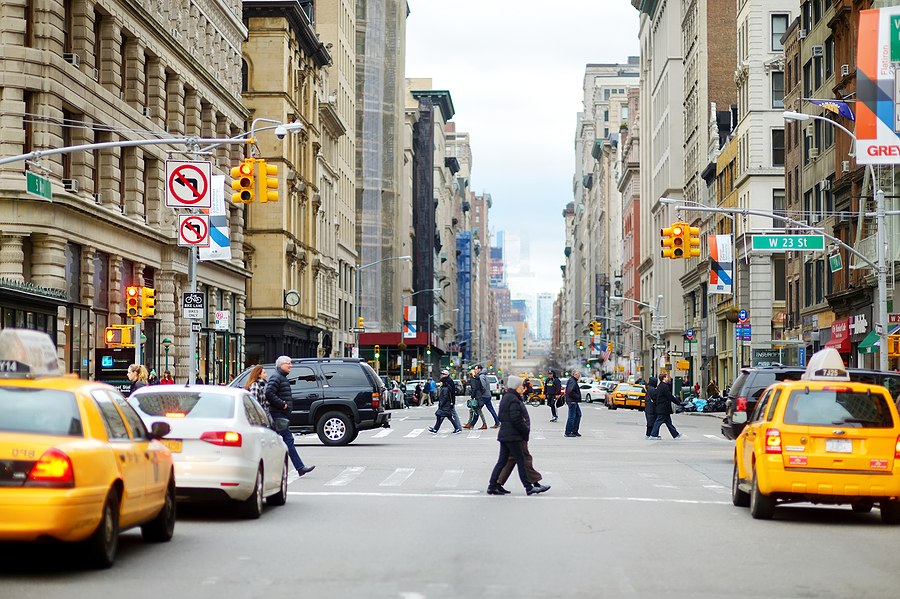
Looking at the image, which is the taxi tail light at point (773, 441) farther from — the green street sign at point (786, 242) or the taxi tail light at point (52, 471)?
the green street sign at point (786, 242)

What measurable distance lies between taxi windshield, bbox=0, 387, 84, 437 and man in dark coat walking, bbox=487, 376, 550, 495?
822 cm

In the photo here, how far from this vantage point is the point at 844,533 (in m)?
13.8

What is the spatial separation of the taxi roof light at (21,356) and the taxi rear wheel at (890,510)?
9611 millimetres

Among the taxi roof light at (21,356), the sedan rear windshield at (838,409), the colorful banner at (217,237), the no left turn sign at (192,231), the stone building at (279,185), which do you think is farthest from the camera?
the stone building at (279,185)

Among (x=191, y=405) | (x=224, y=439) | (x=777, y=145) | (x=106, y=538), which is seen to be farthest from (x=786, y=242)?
(x=777, y=145)

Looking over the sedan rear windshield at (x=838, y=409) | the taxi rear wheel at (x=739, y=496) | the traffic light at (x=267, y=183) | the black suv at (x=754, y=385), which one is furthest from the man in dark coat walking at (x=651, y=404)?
the sedan rear windshield at (x=838, y=409)

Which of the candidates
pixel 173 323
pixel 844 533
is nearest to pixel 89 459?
pixel 844 533

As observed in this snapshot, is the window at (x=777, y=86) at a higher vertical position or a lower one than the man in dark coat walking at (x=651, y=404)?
higher

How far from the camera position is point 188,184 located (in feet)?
103

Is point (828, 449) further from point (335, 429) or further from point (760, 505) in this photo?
point (335, 429)

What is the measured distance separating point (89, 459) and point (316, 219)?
235 feet

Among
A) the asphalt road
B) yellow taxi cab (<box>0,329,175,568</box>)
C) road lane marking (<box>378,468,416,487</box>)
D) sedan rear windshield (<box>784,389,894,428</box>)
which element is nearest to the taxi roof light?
yellow taxi cab (<box>0,329,175,568</box>)

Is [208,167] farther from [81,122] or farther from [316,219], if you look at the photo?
[316,219]

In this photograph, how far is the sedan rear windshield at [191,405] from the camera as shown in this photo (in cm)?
1425
